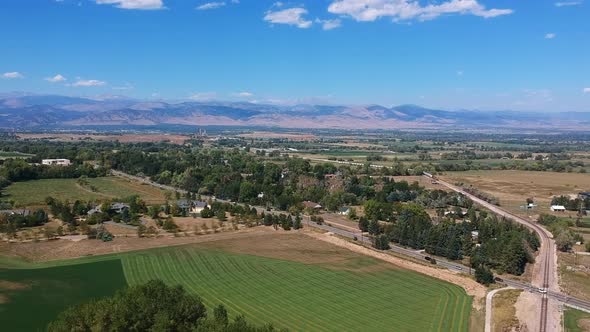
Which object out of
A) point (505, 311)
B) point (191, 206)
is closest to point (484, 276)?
point (505, 311)

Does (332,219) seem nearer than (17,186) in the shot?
Yes

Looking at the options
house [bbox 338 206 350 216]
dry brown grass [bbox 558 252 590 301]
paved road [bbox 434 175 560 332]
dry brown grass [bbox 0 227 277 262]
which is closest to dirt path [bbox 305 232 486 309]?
paved road [bbox 434 175 560 332]

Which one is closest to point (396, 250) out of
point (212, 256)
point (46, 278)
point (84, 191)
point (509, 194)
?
point (212, 256)

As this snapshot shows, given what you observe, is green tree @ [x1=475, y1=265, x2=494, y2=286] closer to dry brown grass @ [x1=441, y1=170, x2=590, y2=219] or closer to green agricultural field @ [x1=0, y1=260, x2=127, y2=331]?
green agricultural field @ [x1=0, y1=260, x2=127, y2=331]

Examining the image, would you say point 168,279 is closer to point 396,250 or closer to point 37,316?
point 37,316

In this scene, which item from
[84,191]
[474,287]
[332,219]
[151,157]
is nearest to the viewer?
[474,287]
